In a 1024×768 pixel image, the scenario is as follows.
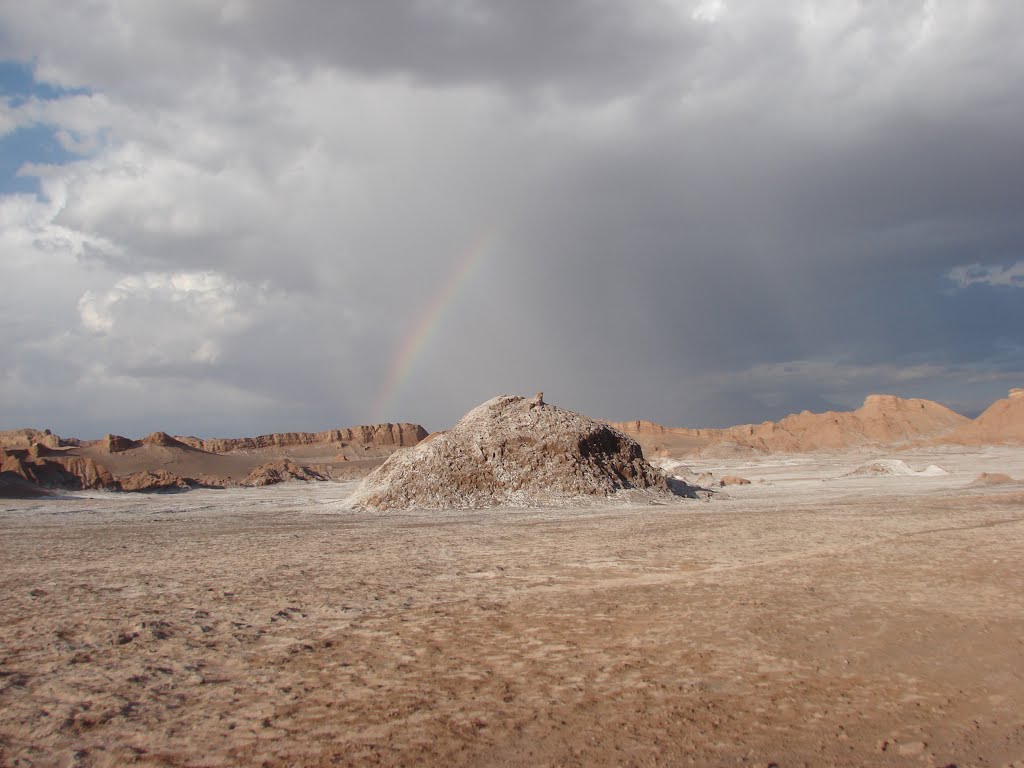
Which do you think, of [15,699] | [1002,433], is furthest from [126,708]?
[1002,433]

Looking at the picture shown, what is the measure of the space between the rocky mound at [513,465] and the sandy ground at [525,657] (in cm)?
1581

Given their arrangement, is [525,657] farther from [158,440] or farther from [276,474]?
[158,440]

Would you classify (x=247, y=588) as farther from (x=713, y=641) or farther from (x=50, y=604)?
(x=713, y=641)

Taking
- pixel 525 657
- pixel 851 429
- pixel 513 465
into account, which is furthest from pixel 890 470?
pixel 851 429

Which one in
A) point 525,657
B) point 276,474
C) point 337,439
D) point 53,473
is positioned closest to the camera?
point 525,657

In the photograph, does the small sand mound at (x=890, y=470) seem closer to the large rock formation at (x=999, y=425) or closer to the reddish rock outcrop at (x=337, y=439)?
the large rock formation at (x=999, y=425)

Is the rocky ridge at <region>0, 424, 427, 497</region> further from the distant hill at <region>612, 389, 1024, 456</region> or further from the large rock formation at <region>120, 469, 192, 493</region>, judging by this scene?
the distant hill at <region>612, 389, 1024, 456</region>

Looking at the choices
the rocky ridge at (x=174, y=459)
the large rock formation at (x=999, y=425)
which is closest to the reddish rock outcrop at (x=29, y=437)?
the rocky ridge at (x=174, y=459)

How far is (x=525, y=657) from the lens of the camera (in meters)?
6.52

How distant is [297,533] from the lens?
755 inches

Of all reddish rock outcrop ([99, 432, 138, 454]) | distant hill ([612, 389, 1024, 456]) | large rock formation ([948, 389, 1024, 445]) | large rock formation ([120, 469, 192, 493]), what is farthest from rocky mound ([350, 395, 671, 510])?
large rock formation ([948, 389, 1024, 445])

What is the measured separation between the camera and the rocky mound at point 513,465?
97.0ft

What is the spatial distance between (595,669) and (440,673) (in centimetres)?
142

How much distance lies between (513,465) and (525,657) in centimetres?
2490
